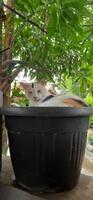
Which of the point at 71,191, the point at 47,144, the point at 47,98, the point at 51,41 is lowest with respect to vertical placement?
the point at 71,191

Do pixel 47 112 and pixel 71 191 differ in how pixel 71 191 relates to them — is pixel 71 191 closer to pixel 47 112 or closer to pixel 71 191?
pixel 71 191

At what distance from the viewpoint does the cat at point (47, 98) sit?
2.50 feet

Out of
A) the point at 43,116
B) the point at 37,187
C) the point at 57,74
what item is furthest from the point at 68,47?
the point at 37,187

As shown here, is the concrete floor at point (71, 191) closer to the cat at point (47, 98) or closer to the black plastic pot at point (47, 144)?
the black plastic pot at point (47, 144)

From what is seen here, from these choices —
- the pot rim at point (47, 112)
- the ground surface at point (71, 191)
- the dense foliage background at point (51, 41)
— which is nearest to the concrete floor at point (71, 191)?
the ground surface at point (71, 191)

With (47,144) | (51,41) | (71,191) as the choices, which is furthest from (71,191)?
(51,41)

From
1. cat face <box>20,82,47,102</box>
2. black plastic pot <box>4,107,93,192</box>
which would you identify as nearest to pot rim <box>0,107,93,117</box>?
black plastic pot <box>4,107,93,192</box>

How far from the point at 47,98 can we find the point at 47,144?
0.56 feet

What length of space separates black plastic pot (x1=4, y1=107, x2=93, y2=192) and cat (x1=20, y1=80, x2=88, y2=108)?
0.20 ft

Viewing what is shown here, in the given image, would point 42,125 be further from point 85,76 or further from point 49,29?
point 85,76

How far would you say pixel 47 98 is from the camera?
2.64 ft

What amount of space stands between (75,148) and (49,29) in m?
0.31

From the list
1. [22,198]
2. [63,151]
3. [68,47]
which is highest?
[68,47]

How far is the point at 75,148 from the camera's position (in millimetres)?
711
